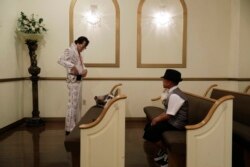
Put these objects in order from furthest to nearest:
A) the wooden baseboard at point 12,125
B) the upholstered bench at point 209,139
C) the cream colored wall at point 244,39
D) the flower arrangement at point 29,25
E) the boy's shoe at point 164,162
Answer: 1. the cream colored wall at point 244,39
2. the flower arrangement at point 29,25
3. the wooden baseboard at point 12,125
4. the boy's shoe at point 164,162
5. the upholstered bench at point 209,139

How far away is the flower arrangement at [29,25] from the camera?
16.3 ft

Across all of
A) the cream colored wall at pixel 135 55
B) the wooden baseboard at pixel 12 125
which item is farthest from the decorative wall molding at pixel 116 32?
the wooden baseboard at pixel 12 125

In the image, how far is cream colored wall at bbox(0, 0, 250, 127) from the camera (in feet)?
17.6

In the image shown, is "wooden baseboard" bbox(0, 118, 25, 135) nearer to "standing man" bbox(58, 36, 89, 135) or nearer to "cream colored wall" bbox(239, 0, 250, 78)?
"standing man" bbox(58, 36, 89, 135)

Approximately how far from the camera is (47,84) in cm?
548

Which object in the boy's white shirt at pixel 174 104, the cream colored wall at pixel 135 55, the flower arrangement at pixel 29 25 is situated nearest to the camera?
the boy's white shirt at pixel 174 104

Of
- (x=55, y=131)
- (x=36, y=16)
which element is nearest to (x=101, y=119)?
(x=55, y=131)

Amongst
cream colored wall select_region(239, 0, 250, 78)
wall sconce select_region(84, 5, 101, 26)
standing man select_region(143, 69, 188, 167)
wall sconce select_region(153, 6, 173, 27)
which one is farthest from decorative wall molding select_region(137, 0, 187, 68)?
standing man select_region(143, 69, 188, 167)

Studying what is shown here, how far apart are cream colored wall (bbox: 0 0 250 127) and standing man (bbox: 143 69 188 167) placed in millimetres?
2649

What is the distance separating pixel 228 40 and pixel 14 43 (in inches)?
176

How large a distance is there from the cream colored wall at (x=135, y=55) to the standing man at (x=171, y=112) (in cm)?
265

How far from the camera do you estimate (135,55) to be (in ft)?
18.1

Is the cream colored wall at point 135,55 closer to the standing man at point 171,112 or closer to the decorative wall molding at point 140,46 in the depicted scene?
the decorative wall molding at point 140,46

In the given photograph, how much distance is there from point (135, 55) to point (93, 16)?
Answer: 1212 mm
